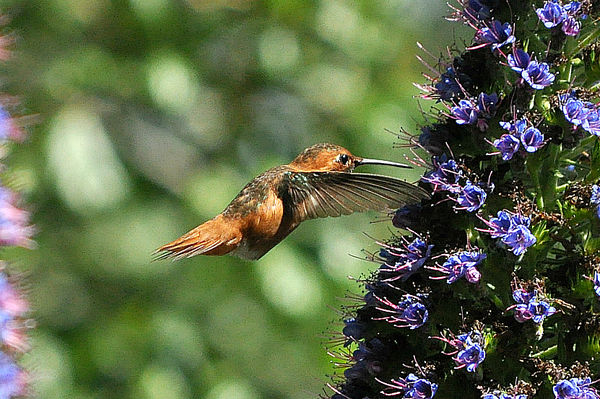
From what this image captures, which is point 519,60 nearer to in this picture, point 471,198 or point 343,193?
point 471,198

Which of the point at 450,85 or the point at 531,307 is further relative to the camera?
the point at 450,85

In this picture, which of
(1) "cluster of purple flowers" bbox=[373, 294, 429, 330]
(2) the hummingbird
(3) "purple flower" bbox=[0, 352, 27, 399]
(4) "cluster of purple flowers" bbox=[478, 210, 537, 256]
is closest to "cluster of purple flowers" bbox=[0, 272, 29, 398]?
(3) "purple flower" bbox=[0, 352, 27, 399]

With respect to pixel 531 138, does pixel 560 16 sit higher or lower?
higher

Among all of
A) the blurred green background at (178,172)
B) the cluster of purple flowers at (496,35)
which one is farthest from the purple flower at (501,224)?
the blurred green background at (178,172)

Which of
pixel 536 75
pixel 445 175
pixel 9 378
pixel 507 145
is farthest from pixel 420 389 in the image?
pixel 9 378

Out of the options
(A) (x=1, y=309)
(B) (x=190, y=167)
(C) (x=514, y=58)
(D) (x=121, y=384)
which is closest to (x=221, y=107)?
(B) (x=190, y=167)

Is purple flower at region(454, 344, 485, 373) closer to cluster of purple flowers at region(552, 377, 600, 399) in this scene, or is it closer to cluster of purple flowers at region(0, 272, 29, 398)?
cluster of purple flowers at region(552, 377, 600, 399)

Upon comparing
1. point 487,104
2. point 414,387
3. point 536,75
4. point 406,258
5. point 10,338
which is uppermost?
point 536,75
